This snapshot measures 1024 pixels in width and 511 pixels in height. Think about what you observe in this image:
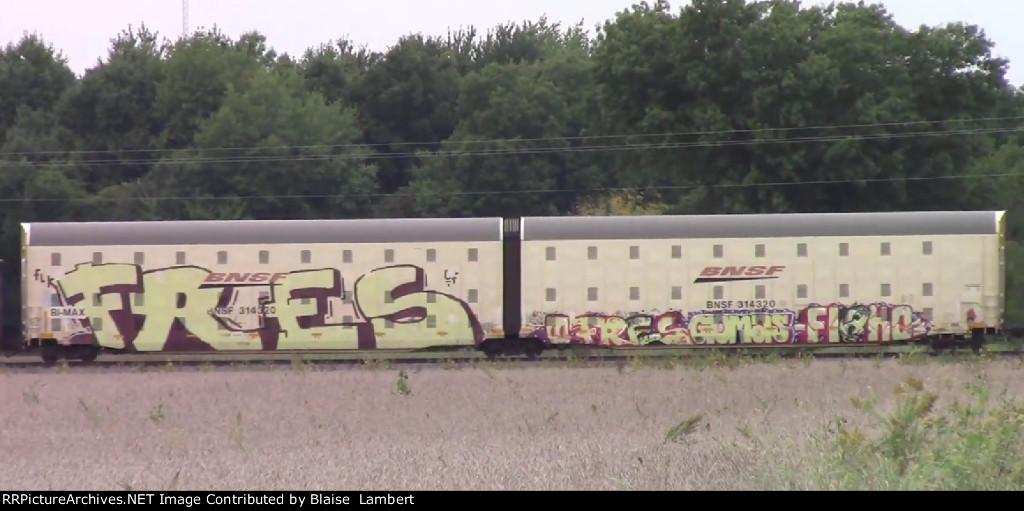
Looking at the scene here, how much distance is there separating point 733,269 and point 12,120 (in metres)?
43.0

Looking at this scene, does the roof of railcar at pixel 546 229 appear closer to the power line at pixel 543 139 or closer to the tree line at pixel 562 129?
the tree line at pixel 562 129

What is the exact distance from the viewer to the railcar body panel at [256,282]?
1125 inches

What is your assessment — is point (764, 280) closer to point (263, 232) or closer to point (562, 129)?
point (263, 232)

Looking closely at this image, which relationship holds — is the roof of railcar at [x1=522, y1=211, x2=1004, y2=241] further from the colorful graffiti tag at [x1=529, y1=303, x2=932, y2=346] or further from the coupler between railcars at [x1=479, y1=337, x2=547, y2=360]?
the coupler between railcars at [x1=479, y1=337, x2=547, y2=360]

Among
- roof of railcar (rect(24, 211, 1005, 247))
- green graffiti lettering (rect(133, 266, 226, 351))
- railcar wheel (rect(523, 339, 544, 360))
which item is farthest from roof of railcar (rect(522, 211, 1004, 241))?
green graffiti lettering (rect(133, 266, 226, 351))

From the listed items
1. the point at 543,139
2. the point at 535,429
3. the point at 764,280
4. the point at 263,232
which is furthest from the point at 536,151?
the point at 535,429

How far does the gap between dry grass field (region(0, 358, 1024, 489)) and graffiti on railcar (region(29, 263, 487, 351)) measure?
18.8ft

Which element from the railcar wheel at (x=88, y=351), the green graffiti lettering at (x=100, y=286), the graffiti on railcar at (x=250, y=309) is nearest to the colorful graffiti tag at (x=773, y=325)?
the graffiti on railcar at (x=250, y=309)

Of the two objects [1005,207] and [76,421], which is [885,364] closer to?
[76,421]

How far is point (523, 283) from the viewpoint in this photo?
1117 inches

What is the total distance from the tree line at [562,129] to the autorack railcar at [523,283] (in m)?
10.7

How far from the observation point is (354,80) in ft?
214

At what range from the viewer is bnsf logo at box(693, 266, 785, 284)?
28250 mm
